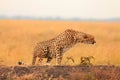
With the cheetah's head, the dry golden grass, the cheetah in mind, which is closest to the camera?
the cheetah

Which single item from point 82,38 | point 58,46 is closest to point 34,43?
point 82,38

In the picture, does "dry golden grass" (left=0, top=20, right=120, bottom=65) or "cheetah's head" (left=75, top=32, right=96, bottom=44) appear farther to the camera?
"dry golden grass" (left=0, top=20, right=120, bottom=65)

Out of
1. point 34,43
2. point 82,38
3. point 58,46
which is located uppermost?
point 82,38

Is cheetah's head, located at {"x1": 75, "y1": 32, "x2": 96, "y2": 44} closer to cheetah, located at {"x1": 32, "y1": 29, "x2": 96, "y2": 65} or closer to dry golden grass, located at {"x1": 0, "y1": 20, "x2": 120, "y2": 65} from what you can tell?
cheetah, located at {"x1": 32, "y1": 29, "x2": 96, "y2": 65}

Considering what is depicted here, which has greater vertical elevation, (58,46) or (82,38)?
(82,38)

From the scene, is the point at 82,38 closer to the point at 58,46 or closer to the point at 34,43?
the point at 58,46

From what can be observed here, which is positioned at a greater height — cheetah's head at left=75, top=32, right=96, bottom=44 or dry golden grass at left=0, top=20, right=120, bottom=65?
cheetah's head at left=75, top=32, right=96, bottom=44

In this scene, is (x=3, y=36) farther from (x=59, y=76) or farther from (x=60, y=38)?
(x=59, y=76)

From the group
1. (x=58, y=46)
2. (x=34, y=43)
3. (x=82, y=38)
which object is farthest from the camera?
(x=34, y=43)

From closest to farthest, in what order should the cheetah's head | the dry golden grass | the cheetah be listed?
the cheetah → the cheetah's head → the dry golden grass

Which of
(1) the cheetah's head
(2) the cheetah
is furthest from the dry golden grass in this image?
(2) the cheetah

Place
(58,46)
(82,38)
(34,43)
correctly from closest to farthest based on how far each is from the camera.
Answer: (58,46) < (82,38) < (34,43)

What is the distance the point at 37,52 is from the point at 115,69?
7.73 feet

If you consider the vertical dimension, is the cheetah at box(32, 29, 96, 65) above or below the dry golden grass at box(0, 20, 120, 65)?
above
